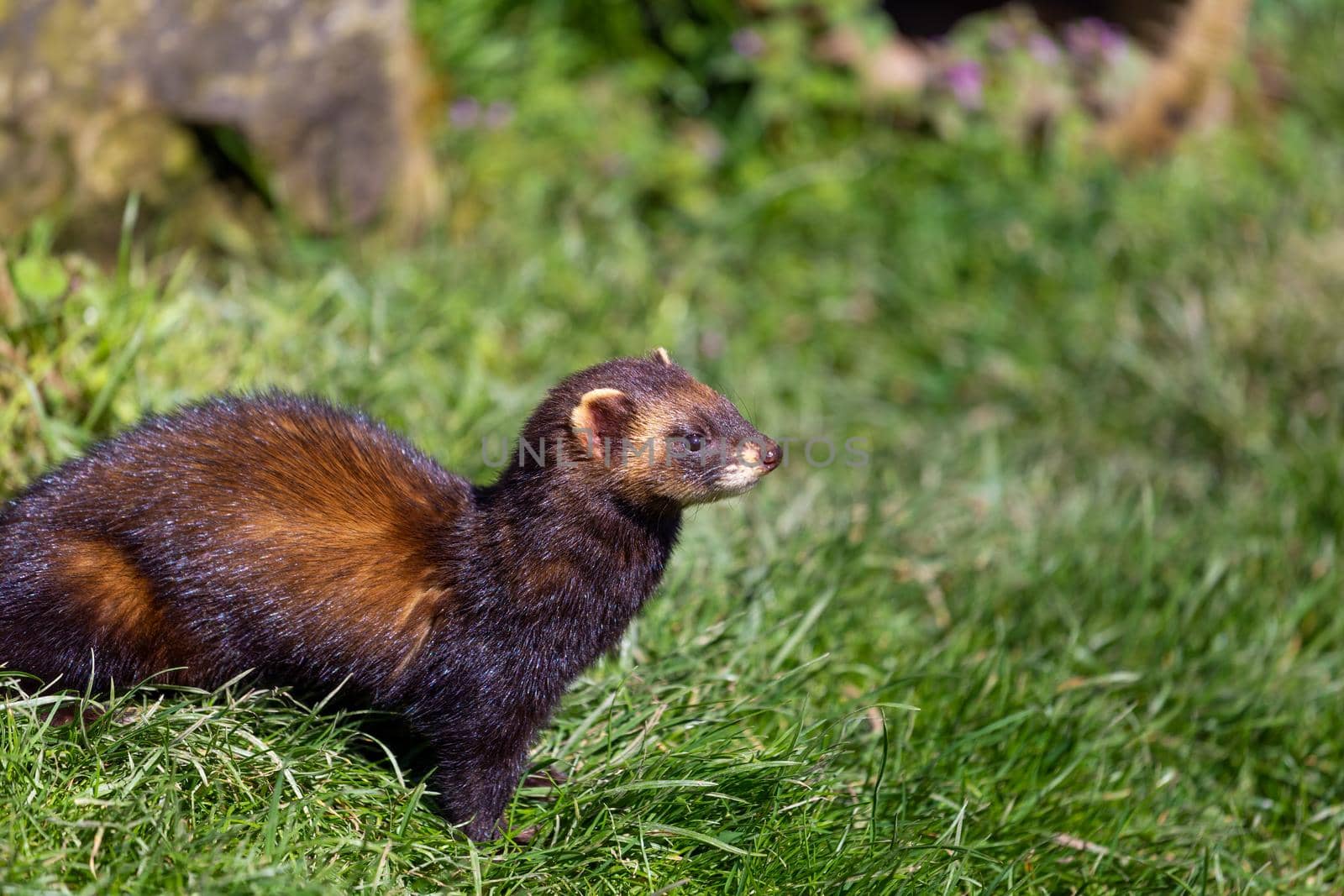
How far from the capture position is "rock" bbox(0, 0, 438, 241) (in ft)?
18.0

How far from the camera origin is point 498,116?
7.60 meters

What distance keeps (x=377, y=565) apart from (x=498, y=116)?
180 inches

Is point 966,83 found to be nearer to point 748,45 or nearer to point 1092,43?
point 1092,43

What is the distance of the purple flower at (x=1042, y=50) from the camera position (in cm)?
830

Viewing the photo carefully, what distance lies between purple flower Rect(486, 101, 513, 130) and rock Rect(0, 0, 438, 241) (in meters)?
0.58

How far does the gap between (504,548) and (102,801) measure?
1.17 metres

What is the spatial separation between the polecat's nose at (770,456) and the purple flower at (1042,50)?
18.3 feet

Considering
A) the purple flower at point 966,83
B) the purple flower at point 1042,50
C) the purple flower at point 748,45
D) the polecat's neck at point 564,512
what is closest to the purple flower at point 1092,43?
the purple flower at point 1042,50

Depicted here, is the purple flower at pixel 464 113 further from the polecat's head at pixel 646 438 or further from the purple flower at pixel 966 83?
the polecat's head at pixel 646 438

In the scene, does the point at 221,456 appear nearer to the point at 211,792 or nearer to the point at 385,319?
the point at 211,792

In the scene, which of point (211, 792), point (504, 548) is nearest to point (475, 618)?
point (504, 548)

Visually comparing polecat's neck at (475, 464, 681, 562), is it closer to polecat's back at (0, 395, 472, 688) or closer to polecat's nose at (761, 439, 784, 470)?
polecat's back at (0, 395, 472, 688)

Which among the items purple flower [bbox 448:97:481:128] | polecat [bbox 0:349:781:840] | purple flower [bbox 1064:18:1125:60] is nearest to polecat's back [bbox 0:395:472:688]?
polecat [bbox 0:349:781:840]

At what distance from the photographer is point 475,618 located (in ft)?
11.7
